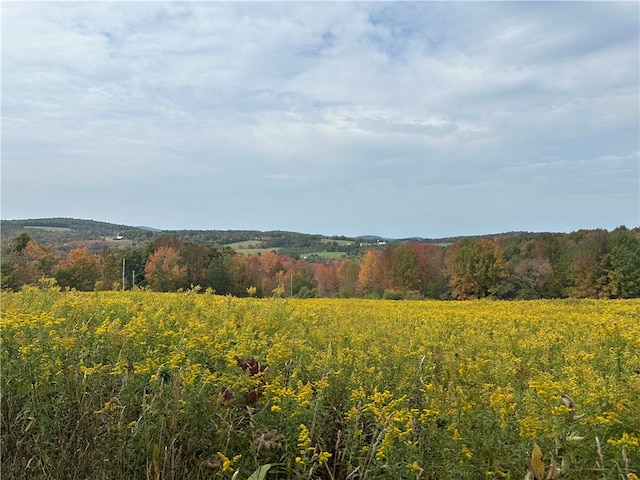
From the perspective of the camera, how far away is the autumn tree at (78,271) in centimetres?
3031

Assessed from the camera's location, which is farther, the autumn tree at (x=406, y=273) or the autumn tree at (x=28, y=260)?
the autumn tree at (x=406, y=273)

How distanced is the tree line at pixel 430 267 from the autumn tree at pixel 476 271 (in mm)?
103

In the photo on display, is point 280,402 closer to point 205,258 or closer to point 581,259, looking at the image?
point 205,258

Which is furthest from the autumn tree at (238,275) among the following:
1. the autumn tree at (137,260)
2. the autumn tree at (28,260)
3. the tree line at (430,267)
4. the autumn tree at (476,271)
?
the autumn tree at (476,271)

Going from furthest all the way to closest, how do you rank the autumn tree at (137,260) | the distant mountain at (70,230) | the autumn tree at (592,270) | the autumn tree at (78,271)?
the distant mountain at (70,230) < the autumn tree at (592,270) < the autumn tree at (137,260) < the autumn tree at (78,271)

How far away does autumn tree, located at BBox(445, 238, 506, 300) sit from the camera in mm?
47312

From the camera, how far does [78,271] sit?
33.5 m

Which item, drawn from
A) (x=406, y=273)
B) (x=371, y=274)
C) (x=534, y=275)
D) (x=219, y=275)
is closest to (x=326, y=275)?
(x=371, y=274)

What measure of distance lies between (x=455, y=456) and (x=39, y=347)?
2.82 meters

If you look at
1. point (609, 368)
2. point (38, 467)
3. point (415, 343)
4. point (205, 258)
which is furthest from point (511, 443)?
point (205, 258)

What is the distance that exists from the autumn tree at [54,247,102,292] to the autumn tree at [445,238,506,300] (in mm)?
34989

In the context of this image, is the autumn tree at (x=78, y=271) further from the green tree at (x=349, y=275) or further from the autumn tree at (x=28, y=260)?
the green tree at (x=349, y=275)

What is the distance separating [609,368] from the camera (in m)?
3.64

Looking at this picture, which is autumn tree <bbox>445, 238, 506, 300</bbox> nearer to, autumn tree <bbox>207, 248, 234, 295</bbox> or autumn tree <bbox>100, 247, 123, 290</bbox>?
autumn tree <bbox>207, 248, 234, 295</bbox>
